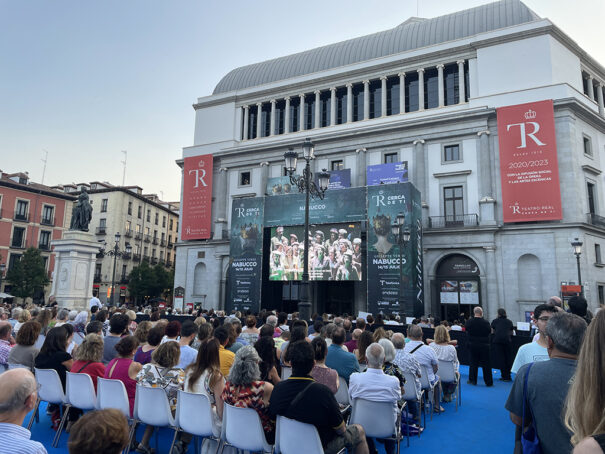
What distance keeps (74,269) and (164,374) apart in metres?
15.5

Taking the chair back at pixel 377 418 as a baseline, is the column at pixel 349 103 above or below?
above

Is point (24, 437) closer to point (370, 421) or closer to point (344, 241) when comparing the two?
point (370, 421)

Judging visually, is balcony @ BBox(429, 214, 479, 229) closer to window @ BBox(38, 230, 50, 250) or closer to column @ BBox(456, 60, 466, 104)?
column @ BBox(456, 60, 466, 104)

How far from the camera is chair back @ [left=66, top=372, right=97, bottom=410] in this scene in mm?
5676

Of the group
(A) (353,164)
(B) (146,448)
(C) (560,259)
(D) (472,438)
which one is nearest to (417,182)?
(A) (353,164)

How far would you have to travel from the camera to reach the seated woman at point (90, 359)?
5.92 m

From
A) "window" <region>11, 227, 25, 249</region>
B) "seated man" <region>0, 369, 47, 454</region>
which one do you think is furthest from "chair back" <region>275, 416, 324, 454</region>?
"window" <region>11, 227, 25, 249</region>

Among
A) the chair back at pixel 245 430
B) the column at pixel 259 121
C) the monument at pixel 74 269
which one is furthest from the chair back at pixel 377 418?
the column at pixel 259 121

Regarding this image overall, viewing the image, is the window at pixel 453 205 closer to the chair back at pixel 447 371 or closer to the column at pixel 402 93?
the column at pixel 402 93

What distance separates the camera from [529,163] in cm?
2514

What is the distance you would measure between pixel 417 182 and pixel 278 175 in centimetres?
1140

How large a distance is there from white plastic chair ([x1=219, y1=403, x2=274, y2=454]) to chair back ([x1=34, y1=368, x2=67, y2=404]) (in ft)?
9.63

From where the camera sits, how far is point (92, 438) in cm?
204

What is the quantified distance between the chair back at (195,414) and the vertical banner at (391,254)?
19.9 m
